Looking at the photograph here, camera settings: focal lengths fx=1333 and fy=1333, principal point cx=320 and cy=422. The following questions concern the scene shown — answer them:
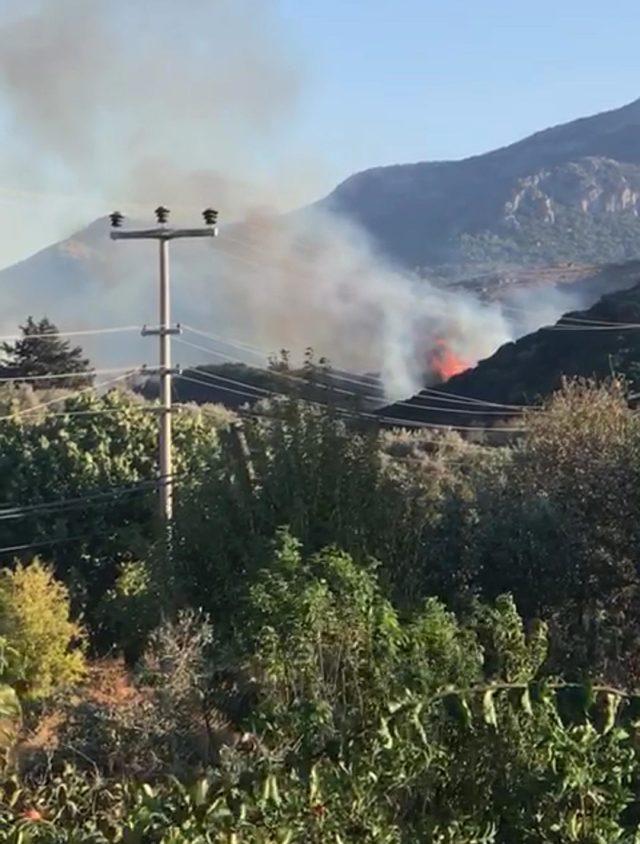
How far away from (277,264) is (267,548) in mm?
120942

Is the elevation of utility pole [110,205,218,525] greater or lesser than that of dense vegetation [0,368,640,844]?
greater

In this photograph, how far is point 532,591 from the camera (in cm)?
1298

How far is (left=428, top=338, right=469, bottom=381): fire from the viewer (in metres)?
88.2

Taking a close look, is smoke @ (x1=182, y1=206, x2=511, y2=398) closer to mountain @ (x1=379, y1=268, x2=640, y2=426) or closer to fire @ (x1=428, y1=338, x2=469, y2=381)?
fire @ (x1=428, y1=338, x2=469, y2=381)

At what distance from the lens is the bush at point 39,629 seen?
18219 mm

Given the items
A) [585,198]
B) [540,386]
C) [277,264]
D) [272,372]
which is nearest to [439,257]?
[585,198]

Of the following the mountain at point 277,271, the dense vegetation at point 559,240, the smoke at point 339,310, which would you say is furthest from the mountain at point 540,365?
the dense vegetation at point 559,240

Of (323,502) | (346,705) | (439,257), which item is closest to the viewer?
(346,705)

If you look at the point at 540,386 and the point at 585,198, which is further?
the point at 585,198

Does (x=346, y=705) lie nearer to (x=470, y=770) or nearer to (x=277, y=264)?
(x=470, y=770)

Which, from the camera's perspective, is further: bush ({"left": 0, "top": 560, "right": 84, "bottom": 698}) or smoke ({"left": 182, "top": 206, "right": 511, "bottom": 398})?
smoke ({"left": 182, "top": 206, "right": 511, "bottom": 398})

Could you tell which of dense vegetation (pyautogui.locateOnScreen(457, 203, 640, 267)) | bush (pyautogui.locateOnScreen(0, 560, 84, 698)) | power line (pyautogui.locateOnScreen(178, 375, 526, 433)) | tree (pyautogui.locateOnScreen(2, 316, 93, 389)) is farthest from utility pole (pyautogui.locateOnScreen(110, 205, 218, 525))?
dense vegetation (pyautogui.locateOnScreen(457, 203, 640, 267))

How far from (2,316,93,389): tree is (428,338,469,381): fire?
40910 millimetres

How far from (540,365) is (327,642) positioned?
4889cm
